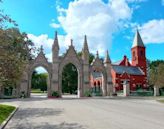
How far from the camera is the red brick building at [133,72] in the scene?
2785 inches

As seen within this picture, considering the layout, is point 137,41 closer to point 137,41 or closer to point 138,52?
point 137,41

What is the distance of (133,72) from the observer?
75.1 meters

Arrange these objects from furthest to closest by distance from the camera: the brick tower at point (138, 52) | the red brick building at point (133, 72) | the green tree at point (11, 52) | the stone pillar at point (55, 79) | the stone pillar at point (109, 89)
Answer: the brick tower at point (138, 52) < the red brick building at point (133, 72) < the stone pillar at point (109, 89) < the stone pillar at point (55, 79) < the green tree at point (11, 52)

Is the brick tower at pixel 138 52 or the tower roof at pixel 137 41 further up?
the tower roof at pixel 137 41

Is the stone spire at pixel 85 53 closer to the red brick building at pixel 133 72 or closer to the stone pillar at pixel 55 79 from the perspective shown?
the stone pillar at pixel 55 79

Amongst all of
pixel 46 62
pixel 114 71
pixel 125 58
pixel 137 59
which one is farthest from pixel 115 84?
pixel 46 62

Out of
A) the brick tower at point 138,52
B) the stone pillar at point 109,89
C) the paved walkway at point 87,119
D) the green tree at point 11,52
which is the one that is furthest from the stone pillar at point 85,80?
the brick tower at point 138,52

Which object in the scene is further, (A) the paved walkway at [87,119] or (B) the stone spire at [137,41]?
(B) the stone spire at [137,41]

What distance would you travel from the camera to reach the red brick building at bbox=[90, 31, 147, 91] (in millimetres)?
70750

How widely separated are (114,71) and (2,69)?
190 feet

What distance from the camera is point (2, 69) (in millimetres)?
14805

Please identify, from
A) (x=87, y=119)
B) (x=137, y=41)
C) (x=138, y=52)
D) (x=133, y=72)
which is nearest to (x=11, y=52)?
(x=87, y=119)

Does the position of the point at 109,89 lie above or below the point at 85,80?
below

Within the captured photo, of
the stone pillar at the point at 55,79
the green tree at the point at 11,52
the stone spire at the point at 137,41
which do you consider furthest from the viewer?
the stone spire at the point at 137,41
